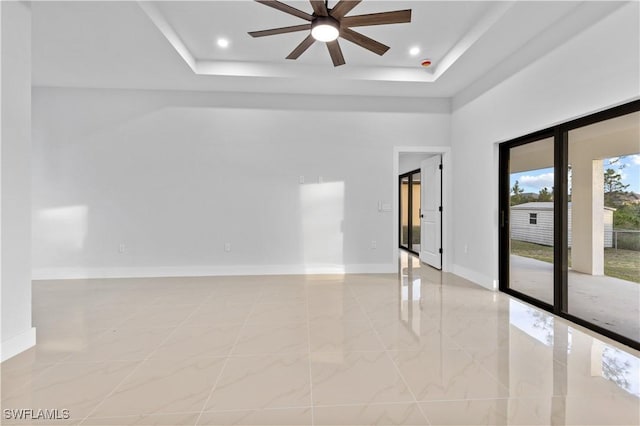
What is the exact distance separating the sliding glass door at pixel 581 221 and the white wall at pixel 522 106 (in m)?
0.18

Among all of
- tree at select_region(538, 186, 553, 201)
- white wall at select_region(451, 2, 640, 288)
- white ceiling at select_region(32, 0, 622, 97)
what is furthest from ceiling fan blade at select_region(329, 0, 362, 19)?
tree at select_region(538, 186, 553, 201)

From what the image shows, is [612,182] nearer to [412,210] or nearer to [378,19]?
[378,19]

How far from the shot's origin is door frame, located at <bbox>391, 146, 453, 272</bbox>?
5008mm

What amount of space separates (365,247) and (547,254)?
248 cm

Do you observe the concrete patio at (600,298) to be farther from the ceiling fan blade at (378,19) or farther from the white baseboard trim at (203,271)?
the ceiling fan blade at (378,19)

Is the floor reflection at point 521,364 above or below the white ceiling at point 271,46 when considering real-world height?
below

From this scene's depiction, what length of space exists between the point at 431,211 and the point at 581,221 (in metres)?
2.65

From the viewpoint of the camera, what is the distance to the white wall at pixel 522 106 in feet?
7.96

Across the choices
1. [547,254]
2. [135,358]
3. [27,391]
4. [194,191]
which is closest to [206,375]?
[135,358]

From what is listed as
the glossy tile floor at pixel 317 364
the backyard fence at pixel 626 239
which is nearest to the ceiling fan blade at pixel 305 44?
the glossy tile floor at pixel 317 364

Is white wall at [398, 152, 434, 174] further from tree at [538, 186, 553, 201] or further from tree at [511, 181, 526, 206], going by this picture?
tree at [538, 186, 553, 201]

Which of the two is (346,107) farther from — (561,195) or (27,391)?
(27,391)

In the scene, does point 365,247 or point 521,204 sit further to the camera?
point 365,247

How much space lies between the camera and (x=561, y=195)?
3.04m
